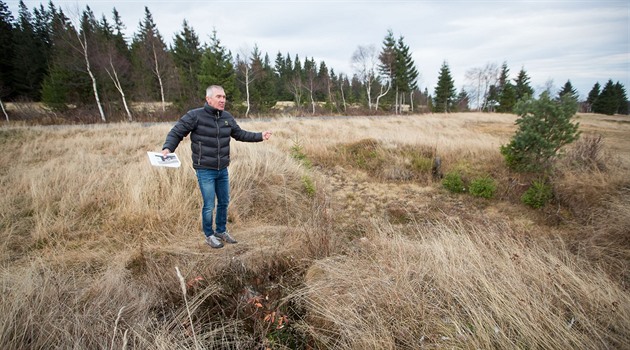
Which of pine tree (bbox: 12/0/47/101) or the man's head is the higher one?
pine tree (bbox: 12/0/47/101)

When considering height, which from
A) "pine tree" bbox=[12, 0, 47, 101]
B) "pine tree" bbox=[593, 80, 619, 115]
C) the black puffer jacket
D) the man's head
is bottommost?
the black puffer jacket

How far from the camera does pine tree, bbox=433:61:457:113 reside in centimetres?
4003

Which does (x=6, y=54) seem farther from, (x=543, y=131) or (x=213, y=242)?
(x=543, y=131)

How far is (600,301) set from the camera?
69.8 inches

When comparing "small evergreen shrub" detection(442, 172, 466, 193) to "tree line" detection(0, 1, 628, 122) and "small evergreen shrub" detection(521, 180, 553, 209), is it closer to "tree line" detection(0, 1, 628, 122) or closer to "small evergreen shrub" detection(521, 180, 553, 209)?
"small evergreen shrub" detection(521, 180, 553, 209)

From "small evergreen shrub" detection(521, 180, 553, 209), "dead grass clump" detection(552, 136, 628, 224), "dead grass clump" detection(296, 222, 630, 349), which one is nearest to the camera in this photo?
"dead grass clump" detection(296, 222, 630, 349)

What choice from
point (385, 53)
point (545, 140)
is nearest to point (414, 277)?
point (545, 140)

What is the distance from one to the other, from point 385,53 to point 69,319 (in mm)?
38401

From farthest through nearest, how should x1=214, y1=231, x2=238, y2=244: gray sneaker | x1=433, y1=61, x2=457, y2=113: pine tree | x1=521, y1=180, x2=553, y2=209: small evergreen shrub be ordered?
x1=433, y1=61, x2=457, y2=113: pine tree < x1=521, y1=180, x2=553, y2=209: small evergreen shrub < x1=214, y1=231, x2=238, y2=244: gray sneaker

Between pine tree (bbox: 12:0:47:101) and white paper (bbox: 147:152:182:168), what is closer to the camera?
white paper (bbox: 147:152:182:168)

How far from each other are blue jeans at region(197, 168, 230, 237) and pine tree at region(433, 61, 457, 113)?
45.3 metres

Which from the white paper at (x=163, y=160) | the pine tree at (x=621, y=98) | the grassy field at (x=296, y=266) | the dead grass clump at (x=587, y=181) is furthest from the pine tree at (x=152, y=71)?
the pine tree at (x=621, y=98)

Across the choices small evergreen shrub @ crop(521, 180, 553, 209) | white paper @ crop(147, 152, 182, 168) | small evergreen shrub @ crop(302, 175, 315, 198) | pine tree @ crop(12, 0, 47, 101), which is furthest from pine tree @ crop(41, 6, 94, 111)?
small evergreen shrub @ crop(521, 180, 553, 209)

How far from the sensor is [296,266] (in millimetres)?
2711
